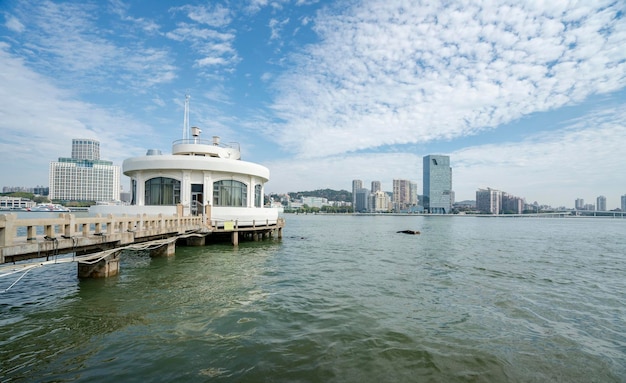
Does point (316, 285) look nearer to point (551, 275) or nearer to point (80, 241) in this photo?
point (80, 241)

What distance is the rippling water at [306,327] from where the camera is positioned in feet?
21.2

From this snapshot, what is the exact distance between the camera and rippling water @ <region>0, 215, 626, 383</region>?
6.46 meters

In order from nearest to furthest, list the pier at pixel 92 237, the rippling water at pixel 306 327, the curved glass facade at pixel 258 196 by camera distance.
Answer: the rippling water at pixel 306 327 → the pier at pixel 92 237 → the curved glass facade at pixel 258 196

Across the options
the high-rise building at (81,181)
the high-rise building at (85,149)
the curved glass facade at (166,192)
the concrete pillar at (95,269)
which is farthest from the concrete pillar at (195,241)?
the high-rise building at (85,149)

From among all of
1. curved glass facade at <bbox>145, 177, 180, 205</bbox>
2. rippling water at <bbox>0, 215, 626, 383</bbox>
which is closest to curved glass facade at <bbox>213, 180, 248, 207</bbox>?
curved glass facade at <bbox>145, 177, 180, 205</bbox>

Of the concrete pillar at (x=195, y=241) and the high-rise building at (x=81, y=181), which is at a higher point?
the high-rise building at (x=81, y=181)

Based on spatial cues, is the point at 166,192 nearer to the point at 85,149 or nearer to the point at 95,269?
the point at 95,269

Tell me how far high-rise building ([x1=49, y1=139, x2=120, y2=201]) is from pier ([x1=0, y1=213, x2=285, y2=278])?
4924 inches

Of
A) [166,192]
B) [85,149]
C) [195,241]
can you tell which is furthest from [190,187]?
[85,149]

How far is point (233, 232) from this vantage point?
84.3 feet

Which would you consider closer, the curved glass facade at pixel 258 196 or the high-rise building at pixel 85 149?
the curved glass facade at pixel 258 196

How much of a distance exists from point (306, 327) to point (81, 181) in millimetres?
150389

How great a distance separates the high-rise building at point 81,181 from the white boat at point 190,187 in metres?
116

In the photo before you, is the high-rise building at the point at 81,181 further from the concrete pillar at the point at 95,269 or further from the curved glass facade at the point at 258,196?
the concrete pillar at the point at 95,269
